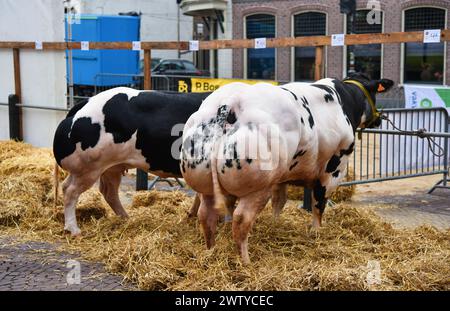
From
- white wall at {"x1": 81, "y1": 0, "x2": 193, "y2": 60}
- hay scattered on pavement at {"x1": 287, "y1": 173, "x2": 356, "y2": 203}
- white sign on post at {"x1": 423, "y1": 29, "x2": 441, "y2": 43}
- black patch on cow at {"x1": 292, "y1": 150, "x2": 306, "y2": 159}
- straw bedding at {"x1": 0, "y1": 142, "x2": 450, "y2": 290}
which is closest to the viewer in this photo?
straw bedding at {"x1": 0, "y1": 142, "x2": 450, "y2": 290}

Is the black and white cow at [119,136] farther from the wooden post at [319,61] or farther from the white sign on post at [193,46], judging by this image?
the white sign on post at [193,46]

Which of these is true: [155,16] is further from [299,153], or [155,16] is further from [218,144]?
[218,144]

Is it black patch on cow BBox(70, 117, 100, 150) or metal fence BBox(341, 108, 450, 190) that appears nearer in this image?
black patch on cow BBox(70, 117, 100, 150)

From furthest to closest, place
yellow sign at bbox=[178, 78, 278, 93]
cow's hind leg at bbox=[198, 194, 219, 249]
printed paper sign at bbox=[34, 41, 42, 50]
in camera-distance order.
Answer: printed paper sign at bbox=[34, 41, 42, 50] < yellow sign at bbox=[178, 78, 278, 93] < cow's hind leg at bbox=[198, 194, 219, 249]

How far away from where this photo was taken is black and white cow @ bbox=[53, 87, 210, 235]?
6574mm

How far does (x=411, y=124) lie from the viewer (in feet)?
33.6

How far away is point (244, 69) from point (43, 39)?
1978 centimetres

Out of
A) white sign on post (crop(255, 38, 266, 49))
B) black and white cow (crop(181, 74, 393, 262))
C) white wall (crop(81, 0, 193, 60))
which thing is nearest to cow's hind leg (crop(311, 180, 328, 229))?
black and white cow (crop(181, 74, 393, 262))

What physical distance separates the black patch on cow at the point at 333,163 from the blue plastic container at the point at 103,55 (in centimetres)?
1792

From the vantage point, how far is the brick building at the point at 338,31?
2569 cm

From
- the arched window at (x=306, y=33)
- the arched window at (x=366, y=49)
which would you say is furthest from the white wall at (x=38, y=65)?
the arched window at (x=306, y=33)

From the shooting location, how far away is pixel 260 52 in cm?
3064

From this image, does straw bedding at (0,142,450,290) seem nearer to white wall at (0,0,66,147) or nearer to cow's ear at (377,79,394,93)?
cow's ear at (377,79,394,93)

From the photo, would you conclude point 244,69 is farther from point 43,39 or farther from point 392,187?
point 392,187
